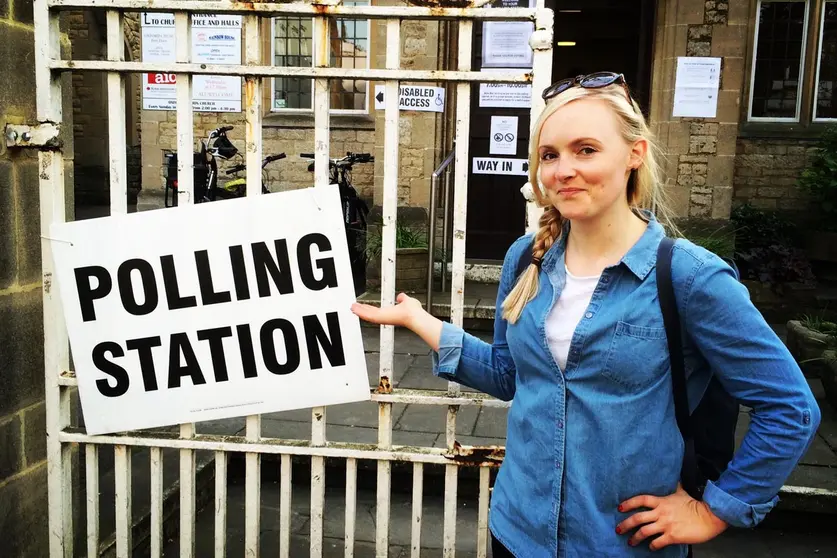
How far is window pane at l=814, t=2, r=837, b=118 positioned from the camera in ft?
29.4

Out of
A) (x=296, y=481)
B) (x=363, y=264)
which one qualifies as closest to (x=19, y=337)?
(x=296, y=481)

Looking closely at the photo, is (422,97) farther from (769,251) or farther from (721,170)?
(769,251)

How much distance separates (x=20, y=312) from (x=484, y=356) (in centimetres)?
156

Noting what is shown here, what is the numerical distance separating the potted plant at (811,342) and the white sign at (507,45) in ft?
12.5

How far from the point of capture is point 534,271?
1706mm

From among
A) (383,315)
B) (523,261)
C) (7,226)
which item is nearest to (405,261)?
(7,226)

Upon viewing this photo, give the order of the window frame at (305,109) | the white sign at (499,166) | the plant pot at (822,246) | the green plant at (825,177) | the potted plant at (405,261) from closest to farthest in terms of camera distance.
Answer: the potted plant at (405,261)
the green plant at (825,177)
the plant pot at (822,246)
the white sign at (499,166)
the window frame at (305,109)

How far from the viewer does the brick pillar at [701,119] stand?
8.26 metres

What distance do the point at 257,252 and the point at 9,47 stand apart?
40.5 inches

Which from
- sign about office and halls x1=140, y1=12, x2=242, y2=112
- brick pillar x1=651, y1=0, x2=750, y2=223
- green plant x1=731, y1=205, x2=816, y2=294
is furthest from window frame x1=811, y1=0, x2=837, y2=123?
sign about office and halls x1=140, y1=12, x2=242, y2=112

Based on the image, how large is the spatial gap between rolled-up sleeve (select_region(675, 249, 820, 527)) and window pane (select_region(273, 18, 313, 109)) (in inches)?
388

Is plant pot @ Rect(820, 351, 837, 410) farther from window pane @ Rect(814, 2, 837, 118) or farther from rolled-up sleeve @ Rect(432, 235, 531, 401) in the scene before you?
window pane @ Rect(814, 2, 837, 118)

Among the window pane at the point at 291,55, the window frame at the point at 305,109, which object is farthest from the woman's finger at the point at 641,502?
the window pane at the point at 291,55

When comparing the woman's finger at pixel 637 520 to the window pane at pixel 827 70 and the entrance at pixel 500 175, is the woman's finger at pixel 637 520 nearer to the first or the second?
the entrance at pixel 500 175
